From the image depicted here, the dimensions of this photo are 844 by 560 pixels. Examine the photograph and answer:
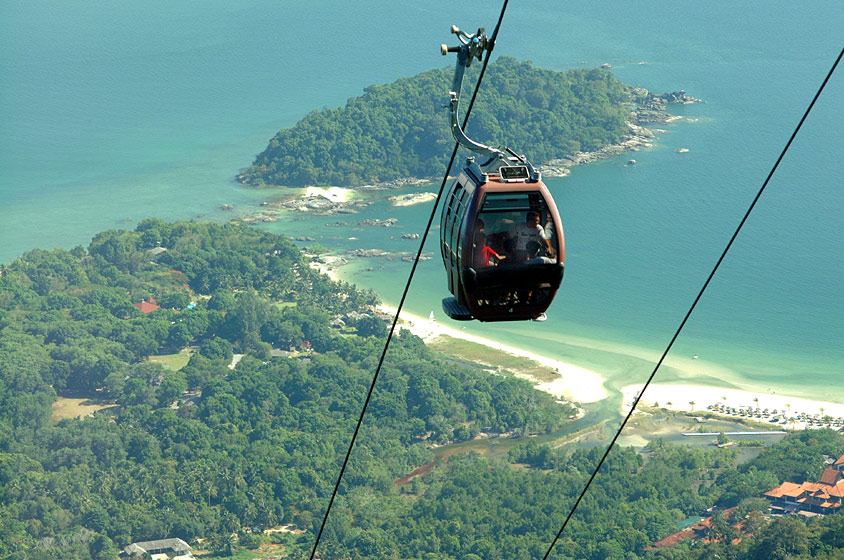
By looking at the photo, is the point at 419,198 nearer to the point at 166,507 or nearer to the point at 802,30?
the point at 166,507

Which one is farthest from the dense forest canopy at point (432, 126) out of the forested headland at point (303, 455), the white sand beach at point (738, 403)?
the white sand beach at point (738, 403)

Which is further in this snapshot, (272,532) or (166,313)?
(166,313)

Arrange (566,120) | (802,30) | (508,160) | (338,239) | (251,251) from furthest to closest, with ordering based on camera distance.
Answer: (802,30), (566,120), (338,239), (251,251), (508,160)

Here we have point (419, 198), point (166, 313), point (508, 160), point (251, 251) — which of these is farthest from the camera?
point (419, 198)

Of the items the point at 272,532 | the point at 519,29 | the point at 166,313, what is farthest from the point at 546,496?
the point at 519,29

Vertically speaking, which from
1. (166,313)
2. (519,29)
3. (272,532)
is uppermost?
(519,29)

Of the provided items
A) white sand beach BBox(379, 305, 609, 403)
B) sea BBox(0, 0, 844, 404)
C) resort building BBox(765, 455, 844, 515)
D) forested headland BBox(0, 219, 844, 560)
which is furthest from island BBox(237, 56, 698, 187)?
resort building BBox(765, 455, 844, 515)

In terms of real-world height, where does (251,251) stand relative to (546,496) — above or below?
above

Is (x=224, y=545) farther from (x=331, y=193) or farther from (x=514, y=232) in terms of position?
(x=331, y=193)
